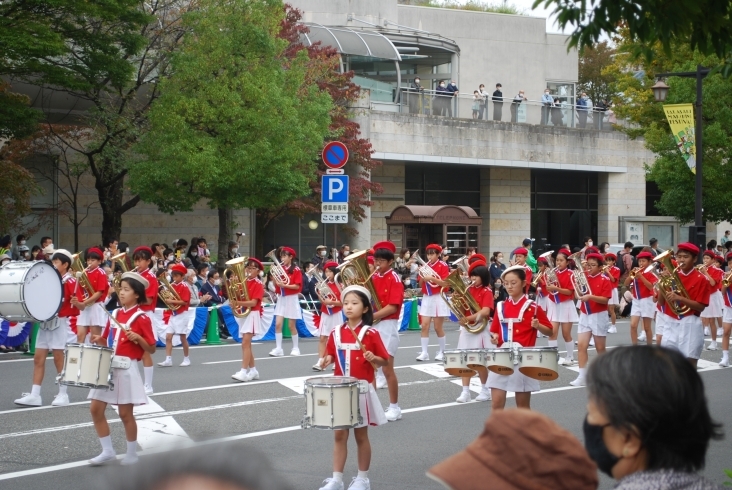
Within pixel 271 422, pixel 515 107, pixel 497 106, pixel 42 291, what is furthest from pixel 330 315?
pixel 515 107

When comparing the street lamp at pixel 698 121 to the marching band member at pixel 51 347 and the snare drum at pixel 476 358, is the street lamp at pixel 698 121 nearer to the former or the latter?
the snare drum at pixel 476 358

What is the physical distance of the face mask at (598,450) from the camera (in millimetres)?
2941

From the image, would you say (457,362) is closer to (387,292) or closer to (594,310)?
(387,292)

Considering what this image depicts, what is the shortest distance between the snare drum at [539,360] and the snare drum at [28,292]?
5.60 meters

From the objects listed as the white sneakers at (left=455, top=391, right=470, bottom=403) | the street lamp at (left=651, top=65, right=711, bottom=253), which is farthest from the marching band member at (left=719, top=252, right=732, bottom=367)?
the white sneakers at (left=455, top=391, right=470, bottom=403)

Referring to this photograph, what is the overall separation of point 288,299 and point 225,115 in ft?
25.9

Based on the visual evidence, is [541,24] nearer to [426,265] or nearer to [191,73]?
[191,73]

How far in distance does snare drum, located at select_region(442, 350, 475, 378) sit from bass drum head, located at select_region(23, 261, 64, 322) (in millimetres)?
4756

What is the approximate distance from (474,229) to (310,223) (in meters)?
6.96

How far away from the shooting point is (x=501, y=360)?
8.89 m

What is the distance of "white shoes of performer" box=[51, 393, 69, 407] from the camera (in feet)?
39.3

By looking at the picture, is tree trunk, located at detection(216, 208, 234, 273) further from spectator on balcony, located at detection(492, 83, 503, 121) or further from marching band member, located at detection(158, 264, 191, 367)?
spectator on balcony, located at detection(492, 83, 503, 121)

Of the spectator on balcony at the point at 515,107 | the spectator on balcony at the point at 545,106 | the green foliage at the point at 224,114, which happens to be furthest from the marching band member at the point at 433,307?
the spectator on balcony at the point at 545,106

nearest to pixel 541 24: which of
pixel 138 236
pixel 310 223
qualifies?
pixel 310 223
